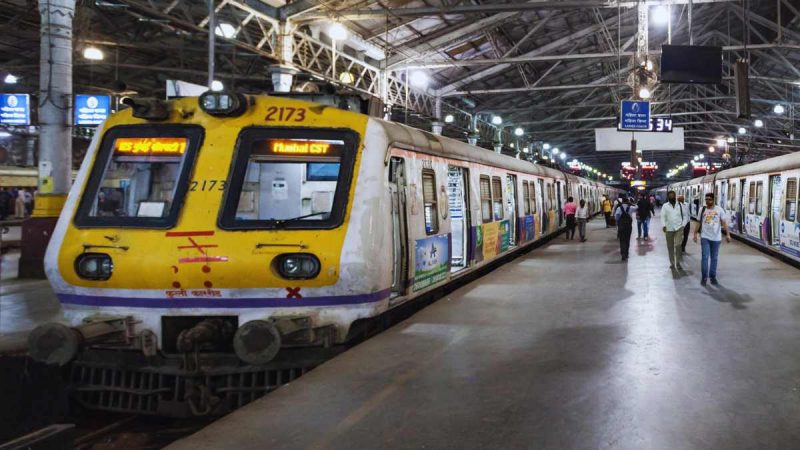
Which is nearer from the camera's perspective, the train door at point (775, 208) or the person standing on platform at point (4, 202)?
the train door at point (775, 208)

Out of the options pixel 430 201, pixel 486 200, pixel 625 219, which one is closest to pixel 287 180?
pixel 430 201

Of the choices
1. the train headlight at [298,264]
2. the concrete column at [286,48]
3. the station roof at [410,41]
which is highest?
the station roof at [410,41]

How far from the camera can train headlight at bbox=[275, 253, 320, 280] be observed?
5.20m

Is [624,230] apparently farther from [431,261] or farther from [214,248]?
[214,248]

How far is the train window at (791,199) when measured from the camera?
13023 millimetres

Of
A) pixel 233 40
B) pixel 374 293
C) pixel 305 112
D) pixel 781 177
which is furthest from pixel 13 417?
pixel 781 177

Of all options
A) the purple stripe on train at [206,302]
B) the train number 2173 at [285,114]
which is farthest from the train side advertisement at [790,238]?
the train number 2173 at [285,114]

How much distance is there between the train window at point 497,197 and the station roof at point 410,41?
13.7ft

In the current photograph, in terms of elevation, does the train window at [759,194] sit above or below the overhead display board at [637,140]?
below

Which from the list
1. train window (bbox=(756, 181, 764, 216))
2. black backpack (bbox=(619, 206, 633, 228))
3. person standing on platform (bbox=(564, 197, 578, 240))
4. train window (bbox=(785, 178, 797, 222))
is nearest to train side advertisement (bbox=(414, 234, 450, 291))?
black backpack (bbox=(619, 206, 633, 228))

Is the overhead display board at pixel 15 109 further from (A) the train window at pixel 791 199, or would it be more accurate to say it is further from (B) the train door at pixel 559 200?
(A) the train window at pixel 791 199

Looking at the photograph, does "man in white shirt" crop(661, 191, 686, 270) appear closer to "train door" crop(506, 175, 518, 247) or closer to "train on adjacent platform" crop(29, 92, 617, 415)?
"train door" crop(506, 175, 518, 247)

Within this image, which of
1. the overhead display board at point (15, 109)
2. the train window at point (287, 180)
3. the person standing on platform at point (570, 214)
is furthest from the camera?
the person standing on platform at point (570, 214)

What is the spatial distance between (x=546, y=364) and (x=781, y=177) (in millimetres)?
11831
